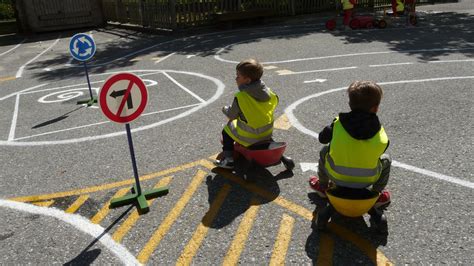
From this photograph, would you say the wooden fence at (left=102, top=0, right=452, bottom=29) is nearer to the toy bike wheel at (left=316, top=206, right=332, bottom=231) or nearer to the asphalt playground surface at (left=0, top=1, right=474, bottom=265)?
the asphalt playground surface at (left=0, top=1, right=474, bottom=265)

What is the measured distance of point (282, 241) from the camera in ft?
11.5

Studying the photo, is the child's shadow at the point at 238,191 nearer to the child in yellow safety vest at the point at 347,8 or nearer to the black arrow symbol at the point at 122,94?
the black arrow symbol at the point at 122,94

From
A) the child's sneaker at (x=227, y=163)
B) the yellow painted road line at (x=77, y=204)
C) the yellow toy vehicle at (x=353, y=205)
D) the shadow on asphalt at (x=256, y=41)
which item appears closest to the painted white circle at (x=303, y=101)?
the child's sneaker at (x=227, y=163)

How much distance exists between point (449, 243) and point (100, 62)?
40.7 feet

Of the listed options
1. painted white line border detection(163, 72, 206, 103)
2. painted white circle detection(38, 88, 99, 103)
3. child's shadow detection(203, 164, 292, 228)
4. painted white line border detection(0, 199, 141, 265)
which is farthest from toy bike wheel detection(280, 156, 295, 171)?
painted white circle detection(38, 88, 99, 103)

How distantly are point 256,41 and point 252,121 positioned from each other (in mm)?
11032

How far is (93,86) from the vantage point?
390 inches

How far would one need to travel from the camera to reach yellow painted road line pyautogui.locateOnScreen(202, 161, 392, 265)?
128 inches

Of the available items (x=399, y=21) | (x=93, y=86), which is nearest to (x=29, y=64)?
(x=93, y=86)

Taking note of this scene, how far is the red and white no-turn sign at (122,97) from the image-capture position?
3818mm

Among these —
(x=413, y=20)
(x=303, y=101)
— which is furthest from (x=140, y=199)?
(x=413, y=20)

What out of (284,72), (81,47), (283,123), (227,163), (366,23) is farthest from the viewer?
(366,23)

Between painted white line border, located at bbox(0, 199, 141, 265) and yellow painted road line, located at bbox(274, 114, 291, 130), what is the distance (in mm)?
3290

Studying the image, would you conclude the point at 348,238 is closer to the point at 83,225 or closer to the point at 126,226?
the point at 126,226
